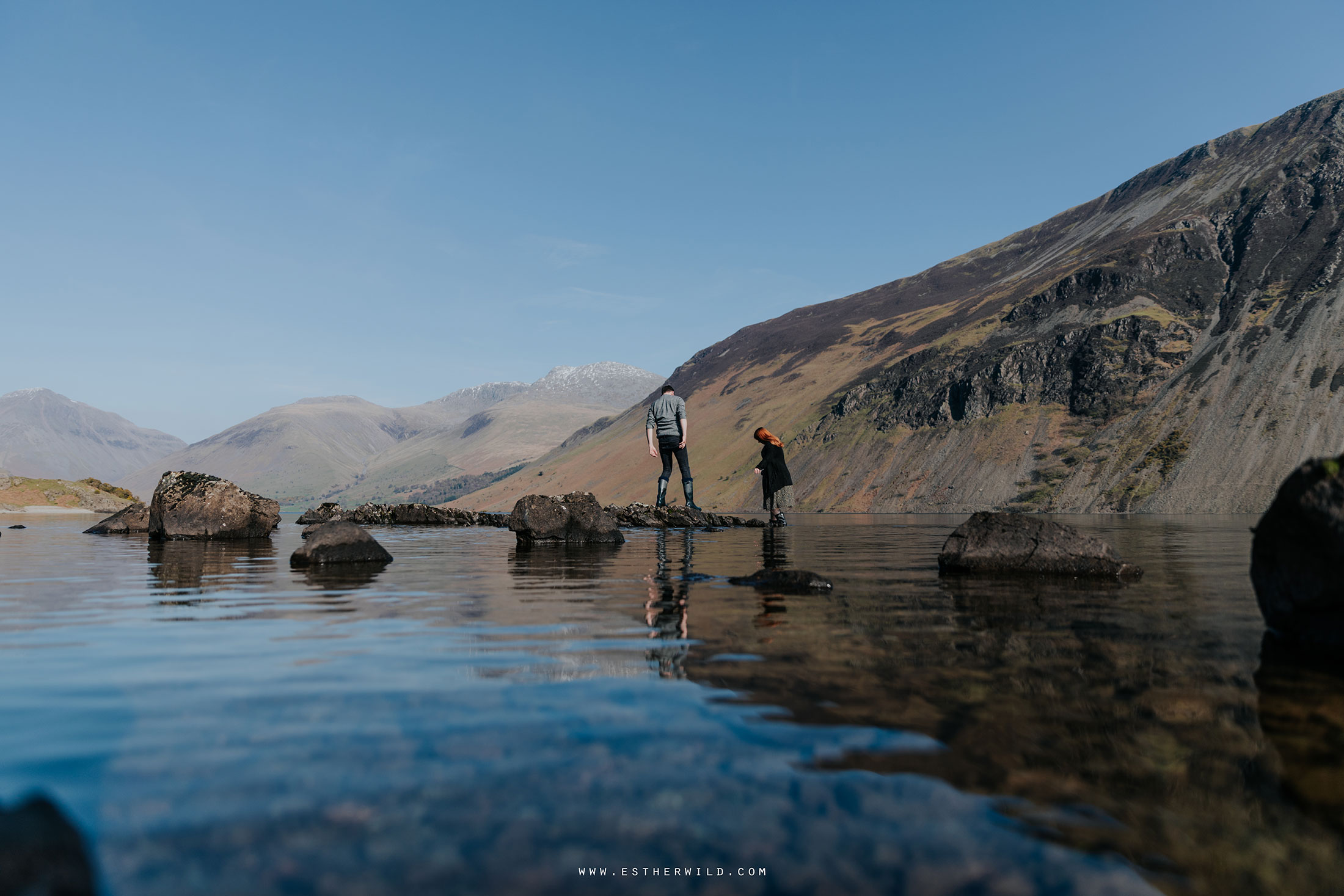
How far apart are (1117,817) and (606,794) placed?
181 centimetres

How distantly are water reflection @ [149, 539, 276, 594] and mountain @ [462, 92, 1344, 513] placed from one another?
8388 centimetres

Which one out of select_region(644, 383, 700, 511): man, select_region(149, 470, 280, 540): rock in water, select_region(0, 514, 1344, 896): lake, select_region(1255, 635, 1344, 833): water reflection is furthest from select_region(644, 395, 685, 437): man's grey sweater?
select_region(1255, 635, 1344, 833): water reflection

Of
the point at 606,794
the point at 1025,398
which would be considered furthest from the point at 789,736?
the point at 1025,398

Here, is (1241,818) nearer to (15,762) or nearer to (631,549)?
(15,762)

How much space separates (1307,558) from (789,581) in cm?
521

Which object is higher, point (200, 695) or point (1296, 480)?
point (1296, 480)

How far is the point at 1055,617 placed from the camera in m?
6.94

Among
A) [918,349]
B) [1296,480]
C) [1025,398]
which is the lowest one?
[1296,480]

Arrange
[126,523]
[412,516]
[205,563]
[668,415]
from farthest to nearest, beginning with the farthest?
[412,516]
[126,523]
[668,415]
[205,563]

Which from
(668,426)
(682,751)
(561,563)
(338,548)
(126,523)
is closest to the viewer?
(682,751)

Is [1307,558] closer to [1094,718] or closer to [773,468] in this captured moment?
[1094,718]

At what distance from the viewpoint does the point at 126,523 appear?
29125 millimetres

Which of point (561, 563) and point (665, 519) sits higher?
point (665, 519)

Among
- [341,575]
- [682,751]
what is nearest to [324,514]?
[341,575]
